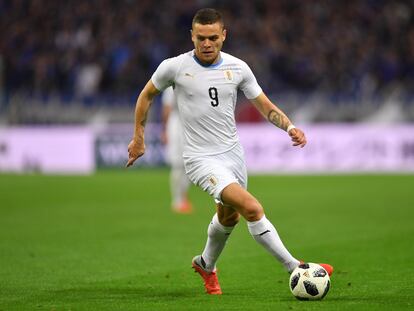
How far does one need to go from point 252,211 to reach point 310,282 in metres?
0.69

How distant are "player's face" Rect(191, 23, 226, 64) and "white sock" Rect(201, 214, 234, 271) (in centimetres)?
135

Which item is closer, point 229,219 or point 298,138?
point 298,138

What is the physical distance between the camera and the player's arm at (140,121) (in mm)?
7711

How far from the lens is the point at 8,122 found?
88.5 feet

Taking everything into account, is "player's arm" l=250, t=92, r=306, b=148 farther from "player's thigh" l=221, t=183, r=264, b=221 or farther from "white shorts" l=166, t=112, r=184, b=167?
"white shorts" l=166, t=112, r=184, b=167

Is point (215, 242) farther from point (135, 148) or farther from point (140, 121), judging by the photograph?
point (140, 121)

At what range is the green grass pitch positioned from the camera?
762cm

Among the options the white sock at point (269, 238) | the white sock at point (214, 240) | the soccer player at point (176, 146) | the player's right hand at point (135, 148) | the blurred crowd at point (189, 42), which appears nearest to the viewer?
the white sock at point (269, 238)

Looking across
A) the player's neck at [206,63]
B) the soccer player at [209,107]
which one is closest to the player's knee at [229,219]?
the soccer player at [209,107]

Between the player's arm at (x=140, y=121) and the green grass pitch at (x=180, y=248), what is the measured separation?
1.16 m

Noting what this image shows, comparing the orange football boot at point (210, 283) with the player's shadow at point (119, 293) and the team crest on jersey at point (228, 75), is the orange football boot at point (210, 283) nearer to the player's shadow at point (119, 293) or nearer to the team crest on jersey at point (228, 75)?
the player's shadow at point (119, 293)

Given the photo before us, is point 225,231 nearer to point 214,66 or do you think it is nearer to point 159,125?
point 214,66

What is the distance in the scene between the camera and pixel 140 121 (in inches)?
307

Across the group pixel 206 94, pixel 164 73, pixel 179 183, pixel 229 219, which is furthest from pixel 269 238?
pixel 179 183
